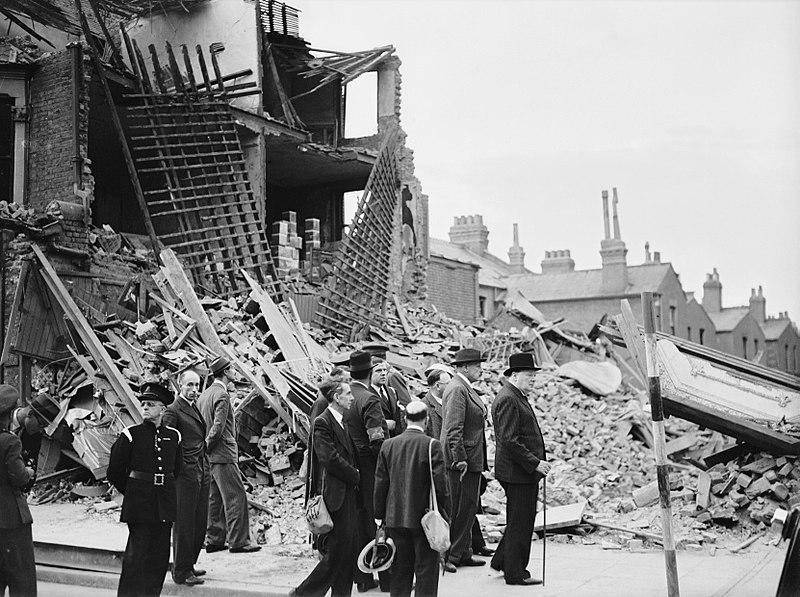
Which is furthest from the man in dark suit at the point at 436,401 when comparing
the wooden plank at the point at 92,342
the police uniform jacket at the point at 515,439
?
the wooden plank at the point at 92,342

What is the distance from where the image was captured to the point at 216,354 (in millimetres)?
11961

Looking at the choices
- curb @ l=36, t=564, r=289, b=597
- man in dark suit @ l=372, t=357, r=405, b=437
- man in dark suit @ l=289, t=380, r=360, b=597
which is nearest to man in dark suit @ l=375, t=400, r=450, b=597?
man in dark suit @ l=289, t=380, r=360, b=597

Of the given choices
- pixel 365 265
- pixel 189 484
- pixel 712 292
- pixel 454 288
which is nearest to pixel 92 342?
pixel 189 484

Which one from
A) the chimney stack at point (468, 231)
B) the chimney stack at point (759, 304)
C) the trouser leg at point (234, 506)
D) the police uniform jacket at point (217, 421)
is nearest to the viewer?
the police uniform jacket at point (217, 421)

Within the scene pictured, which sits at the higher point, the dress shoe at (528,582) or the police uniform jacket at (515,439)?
the police uniform jacket at (515,439)

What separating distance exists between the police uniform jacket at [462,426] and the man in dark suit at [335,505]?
43.5 inches

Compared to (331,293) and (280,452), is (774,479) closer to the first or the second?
(280,452)

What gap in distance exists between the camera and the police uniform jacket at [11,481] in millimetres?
5805

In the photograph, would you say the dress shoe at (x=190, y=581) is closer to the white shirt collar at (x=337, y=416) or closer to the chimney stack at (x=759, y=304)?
the white shirt collar at (x=337, y=416)

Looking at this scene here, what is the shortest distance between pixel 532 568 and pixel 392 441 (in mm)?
2344

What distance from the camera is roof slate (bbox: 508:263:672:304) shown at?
44.8 m

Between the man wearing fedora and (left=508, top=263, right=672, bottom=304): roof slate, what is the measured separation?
37.7 m

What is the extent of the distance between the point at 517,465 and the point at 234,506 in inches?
113

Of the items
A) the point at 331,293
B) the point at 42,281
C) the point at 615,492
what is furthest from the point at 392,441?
the point at 331,293
